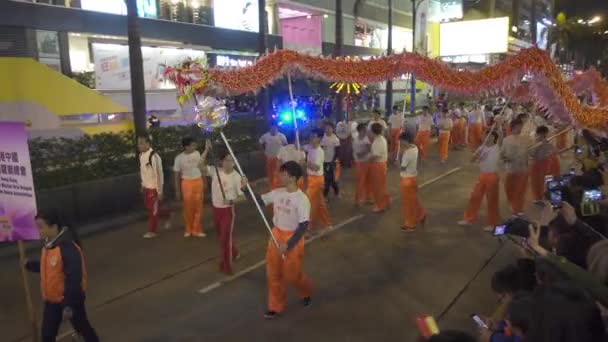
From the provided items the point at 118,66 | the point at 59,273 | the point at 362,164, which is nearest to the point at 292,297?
the point at 59,273

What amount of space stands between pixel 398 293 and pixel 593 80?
848cm

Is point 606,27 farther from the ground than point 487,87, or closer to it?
farther from the ground

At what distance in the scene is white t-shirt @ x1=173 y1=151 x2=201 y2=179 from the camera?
327 inches

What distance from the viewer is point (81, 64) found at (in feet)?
57.0

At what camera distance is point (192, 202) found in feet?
28.0

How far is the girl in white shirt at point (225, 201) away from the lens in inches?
268

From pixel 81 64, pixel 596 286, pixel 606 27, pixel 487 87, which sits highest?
pixel 606 27

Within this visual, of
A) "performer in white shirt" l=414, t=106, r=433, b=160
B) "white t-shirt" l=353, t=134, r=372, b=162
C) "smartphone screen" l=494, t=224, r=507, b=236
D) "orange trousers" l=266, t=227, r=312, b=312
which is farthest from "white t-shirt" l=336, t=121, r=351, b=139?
"smartphone screen" l=494, t=224, r=507, b=236

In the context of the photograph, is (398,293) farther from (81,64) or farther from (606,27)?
(606,27)

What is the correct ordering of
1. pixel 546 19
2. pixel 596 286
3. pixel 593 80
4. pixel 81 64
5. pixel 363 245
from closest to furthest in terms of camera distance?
pixel 596 286
pixel 363 245
pixel 593 80
pixel 81 64
pixel 546 19

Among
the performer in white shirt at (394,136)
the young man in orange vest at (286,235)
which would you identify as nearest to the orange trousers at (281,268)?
the young man in orange vest at (286,235)

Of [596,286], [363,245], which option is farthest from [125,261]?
[596,286]

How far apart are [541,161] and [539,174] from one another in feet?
1.25

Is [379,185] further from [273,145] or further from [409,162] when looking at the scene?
[273,145]
